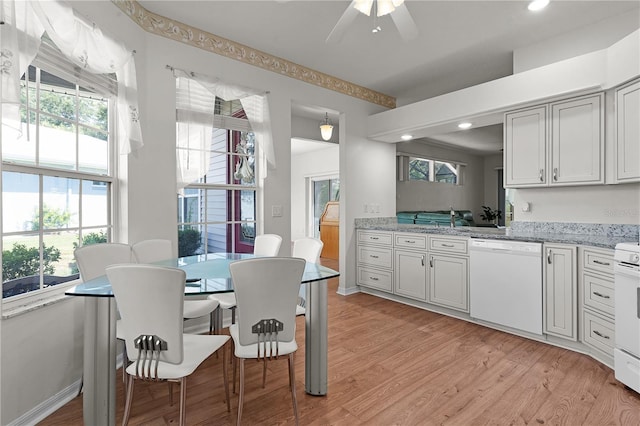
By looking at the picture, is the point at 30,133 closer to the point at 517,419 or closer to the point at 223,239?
the point at 223,239

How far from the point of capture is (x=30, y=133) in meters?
1.89

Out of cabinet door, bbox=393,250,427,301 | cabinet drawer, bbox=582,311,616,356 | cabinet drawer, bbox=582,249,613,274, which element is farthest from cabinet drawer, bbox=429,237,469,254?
cabinet drawer, bbox=582,311,616,356

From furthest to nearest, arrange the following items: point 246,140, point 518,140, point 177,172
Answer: point 246,140, point 518,140, point 177,172

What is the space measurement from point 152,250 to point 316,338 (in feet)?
4.80

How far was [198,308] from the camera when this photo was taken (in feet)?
7.46

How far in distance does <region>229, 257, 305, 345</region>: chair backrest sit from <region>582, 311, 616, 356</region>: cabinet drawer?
7.59ft

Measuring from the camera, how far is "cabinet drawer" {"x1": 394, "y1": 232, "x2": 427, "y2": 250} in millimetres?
3781

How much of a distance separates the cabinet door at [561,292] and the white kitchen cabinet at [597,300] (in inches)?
2.0

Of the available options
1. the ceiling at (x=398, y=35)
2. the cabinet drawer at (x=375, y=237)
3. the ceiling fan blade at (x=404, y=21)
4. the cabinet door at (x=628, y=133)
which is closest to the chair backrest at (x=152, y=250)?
the ceiling at (x=398, y=35)

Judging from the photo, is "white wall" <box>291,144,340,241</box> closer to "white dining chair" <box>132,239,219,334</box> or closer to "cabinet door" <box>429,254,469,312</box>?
"cabinet door" <box>429,254,469,312</box>

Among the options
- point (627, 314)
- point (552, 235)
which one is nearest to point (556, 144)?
point (552, 235)

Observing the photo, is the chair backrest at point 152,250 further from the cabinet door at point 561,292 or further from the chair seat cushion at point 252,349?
the cabinet door at point 561,292

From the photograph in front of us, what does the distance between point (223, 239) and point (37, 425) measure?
6.30 ft

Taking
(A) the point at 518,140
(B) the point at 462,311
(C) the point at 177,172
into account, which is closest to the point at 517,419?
(B) the point at 462,311
